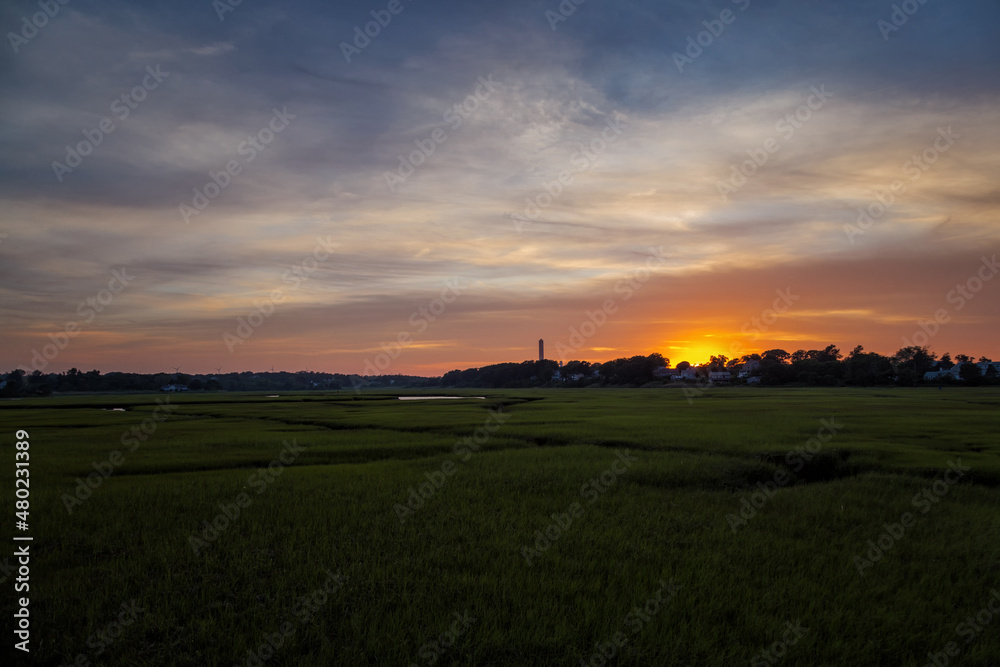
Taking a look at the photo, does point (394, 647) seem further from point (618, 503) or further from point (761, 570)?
point (618, 503)

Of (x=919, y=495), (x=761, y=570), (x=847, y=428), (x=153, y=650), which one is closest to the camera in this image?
(x=153, y=650)

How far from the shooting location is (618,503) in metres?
13.0

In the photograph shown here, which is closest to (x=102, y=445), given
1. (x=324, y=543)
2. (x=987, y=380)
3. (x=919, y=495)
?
(x=324, y=543)

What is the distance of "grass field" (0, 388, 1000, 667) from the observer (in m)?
6.70

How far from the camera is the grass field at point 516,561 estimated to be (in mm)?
6699

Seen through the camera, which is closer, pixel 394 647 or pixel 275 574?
pixel 394 647

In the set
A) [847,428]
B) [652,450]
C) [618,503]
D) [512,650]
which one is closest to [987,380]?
[847,428]

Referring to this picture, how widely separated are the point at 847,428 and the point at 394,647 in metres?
29.2

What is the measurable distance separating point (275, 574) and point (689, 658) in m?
6.23

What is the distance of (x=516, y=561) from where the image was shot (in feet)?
30.0

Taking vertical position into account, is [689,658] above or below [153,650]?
below

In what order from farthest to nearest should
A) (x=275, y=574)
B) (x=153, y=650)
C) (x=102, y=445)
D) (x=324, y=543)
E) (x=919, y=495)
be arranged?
(x=102, y=445) < (x=919, y=495) < (x=324, y=543) < (x=275, y=574) < (x=153, y=650)

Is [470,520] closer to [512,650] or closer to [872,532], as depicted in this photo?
[512,650]

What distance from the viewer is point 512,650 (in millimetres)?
6539
